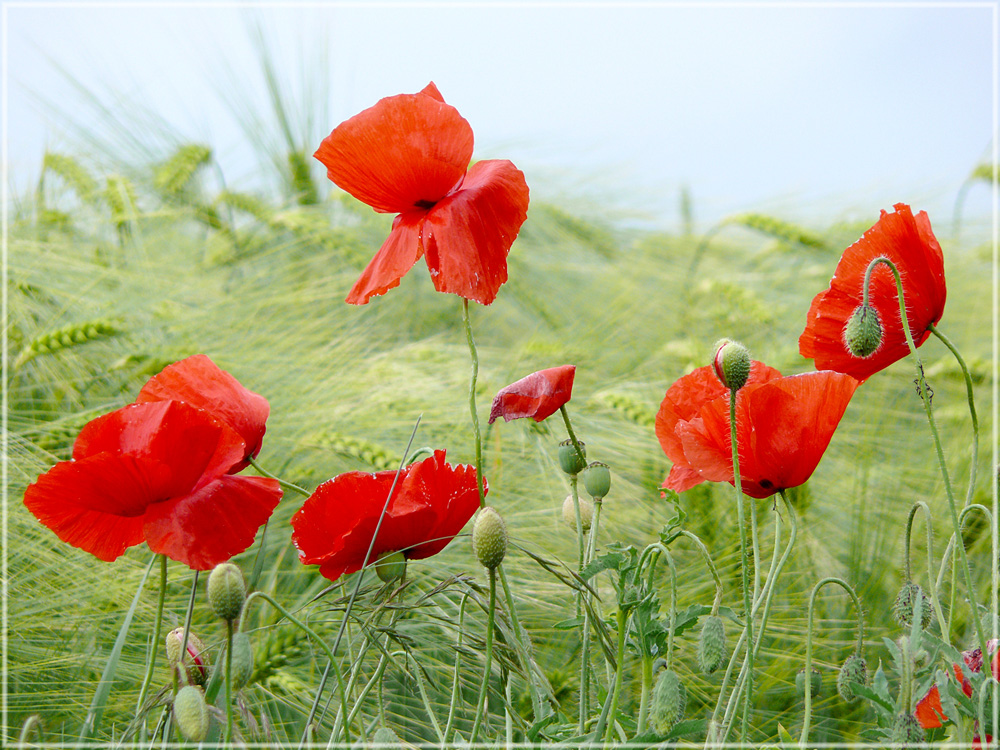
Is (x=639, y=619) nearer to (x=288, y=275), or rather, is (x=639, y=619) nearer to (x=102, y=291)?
(x=102, y=291)

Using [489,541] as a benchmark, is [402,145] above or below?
above

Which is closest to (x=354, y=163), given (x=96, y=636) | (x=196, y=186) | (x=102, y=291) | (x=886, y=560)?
(x=96, y=636)

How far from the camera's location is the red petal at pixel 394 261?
1.12ft

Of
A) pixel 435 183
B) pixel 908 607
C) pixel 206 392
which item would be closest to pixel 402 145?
pixel 435 183

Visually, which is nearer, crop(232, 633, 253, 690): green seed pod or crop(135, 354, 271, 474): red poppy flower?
crop(232, 633, 253, 690): green seed pod

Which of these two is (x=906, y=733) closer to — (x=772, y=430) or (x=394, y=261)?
(x=772, y=430)

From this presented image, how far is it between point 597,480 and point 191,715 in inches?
6.6

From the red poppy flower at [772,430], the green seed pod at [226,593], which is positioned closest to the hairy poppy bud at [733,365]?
the red poppy flower at [772,430]

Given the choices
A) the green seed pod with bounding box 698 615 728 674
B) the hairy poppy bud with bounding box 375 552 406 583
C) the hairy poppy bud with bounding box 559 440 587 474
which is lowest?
the green seed pod with bounding box 698 615 728 674

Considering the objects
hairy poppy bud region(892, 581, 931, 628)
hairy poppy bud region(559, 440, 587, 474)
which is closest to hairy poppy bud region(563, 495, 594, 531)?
hairy poppy bud region(559, 440, 587, 474)

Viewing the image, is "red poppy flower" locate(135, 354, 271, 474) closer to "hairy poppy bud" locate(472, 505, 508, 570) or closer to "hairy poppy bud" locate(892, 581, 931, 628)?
"hairy poppy bud" locate(472, 505, 508, 570)

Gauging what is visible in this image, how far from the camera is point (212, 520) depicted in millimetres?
320

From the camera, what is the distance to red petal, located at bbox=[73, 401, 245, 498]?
0.31 meters

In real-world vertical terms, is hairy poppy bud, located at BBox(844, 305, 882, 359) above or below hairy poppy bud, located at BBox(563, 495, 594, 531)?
above
